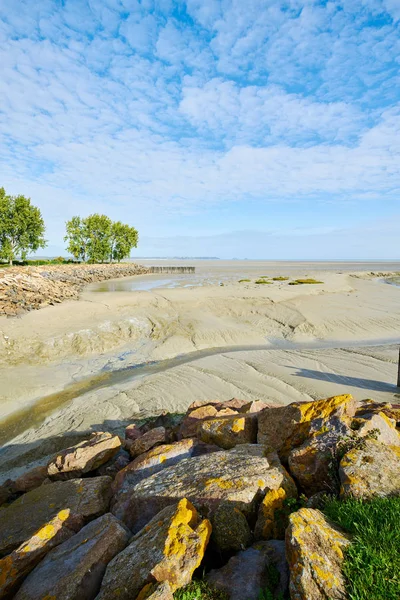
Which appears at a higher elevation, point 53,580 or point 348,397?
point 348,397

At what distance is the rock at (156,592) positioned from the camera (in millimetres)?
2676

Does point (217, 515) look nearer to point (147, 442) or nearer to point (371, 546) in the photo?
point (371, 546)

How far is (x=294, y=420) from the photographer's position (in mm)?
5363

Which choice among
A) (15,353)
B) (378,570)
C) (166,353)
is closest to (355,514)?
(378,570)

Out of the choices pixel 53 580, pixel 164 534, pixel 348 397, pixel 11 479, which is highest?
pixel 348 397

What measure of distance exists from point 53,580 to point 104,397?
8022 mm

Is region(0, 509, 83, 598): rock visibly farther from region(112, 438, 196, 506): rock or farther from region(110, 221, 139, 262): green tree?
region(110, 221, 139, 262): green tree

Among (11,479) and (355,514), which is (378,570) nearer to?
(355,514)

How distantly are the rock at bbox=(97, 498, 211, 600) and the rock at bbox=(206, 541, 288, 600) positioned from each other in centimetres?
30

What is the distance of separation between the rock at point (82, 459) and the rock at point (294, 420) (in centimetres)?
331

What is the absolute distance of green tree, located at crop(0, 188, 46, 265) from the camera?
185 feet

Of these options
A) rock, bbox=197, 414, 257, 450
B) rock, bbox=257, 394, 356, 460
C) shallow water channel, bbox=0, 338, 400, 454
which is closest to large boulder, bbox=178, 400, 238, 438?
rock, bbox=197, 414, 257, 450

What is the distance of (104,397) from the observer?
36.9 ft

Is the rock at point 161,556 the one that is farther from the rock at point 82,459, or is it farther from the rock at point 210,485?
the rock at point 82,459
